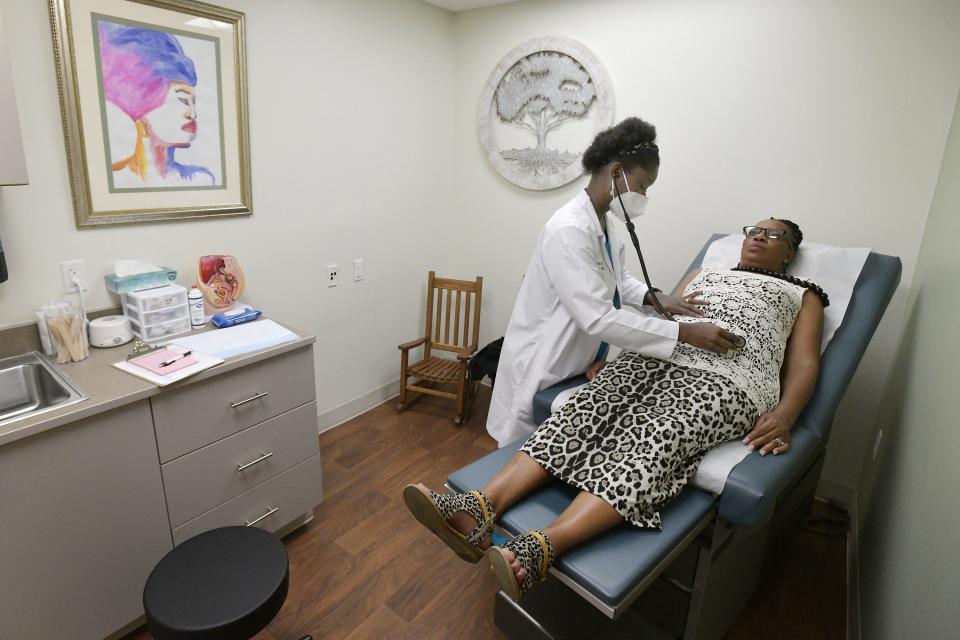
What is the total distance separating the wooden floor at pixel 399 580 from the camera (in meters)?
1.61

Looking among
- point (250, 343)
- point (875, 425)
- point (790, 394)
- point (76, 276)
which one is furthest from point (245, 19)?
point (875, 425)

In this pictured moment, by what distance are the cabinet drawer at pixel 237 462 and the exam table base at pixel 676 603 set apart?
865mm

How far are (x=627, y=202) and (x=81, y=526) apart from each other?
178cm

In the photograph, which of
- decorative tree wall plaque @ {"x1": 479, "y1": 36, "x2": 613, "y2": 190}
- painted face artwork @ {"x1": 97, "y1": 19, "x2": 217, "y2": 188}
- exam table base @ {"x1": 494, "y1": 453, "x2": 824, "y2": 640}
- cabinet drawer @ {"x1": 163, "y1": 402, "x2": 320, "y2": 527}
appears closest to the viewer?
exam table base @ {"x1": 494, "y1": 453, "x2": 824, "y2": 640}

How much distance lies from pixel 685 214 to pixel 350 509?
194 centimetres

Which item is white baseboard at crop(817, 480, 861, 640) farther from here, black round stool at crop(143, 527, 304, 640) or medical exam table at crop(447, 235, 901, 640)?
black round stool at crop(143, 527, 304, 640)

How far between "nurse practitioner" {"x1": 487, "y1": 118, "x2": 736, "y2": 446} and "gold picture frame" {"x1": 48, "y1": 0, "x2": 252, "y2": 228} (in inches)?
50.0

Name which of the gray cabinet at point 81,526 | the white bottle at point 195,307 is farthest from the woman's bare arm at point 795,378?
the white bottle at point 195,307

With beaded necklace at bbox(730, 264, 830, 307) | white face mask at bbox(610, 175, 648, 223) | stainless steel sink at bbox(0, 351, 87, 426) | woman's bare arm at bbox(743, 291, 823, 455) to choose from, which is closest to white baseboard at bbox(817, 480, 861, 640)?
woman's bare arm at bbox(743, 291, 823, 455)

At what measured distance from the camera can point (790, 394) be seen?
1.58 metres

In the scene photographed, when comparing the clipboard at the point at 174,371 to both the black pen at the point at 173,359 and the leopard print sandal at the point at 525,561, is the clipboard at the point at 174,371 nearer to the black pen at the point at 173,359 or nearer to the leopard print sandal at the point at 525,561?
the black pen at the point at 173,359

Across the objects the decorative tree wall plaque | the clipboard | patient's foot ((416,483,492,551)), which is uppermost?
the decorative tree wall plaque

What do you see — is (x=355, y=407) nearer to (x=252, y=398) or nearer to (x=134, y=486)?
(x=252, y=398)

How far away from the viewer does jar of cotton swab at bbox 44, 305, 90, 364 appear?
4.94 feet
